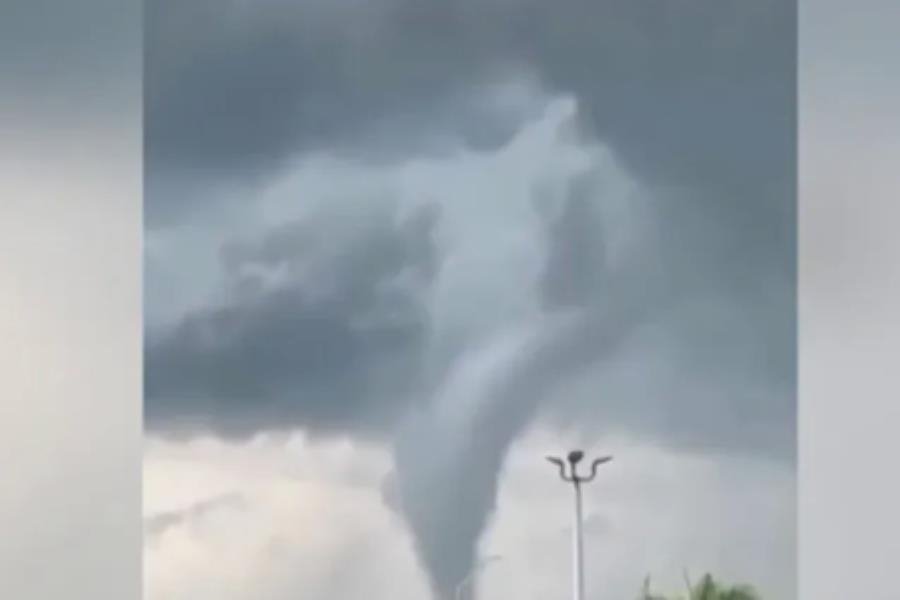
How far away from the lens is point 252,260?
289cm

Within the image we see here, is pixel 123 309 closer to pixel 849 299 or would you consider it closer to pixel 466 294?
pixel 466 294

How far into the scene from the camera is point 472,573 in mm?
2777

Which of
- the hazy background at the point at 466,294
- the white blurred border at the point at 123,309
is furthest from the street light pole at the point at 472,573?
the white blurred border at the point at 123,309

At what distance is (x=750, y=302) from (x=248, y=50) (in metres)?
1.08

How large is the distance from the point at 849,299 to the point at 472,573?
0.86 metres

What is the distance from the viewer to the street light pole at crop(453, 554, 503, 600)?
2775mm

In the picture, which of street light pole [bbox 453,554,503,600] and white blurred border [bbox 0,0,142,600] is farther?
white blurred border [bbox 0,0,142,600]

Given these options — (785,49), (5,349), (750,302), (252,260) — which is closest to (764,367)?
(750,302)

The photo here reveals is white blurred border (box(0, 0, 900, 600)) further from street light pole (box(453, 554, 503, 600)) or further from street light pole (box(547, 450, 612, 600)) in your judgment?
street light pole (box(453, 554, 503, 600))

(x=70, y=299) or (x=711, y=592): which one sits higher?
(x=70, y=299)

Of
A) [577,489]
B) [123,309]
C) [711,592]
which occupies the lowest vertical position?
[711,592]

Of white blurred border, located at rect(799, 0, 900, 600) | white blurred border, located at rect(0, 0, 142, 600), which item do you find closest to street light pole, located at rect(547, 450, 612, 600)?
white blurred border, located at rect(799, 0, 900, 600)

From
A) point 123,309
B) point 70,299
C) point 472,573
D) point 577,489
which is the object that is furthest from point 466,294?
point 70,299

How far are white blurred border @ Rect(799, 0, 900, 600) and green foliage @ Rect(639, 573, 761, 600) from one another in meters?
0.11
